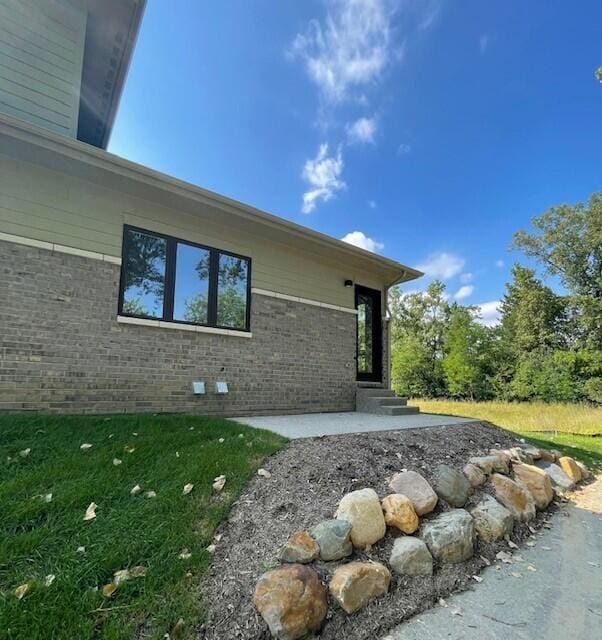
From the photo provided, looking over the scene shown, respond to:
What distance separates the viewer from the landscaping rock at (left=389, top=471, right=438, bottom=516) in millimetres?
3211

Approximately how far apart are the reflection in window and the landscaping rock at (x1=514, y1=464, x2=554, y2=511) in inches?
175

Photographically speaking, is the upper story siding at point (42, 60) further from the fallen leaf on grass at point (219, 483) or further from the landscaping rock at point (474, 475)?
the landscaping rock at point (474, 475)

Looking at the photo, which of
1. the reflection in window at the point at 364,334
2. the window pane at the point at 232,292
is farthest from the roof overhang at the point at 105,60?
the reflection in window at the point at 364,334

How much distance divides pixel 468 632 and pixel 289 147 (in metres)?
12.7

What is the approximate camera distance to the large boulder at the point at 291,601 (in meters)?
2.03

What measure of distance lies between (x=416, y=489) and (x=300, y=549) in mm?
1275

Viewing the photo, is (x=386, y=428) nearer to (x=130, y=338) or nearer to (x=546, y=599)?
(x=546, y=599)

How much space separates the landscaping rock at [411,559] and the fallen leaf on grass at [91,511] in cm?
201

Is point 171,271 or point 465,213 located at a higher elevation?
point 465,213

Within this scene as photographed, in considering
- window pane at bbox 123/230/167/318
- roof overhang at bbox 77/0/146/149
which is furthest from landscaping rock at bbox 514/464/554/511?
roof overhang at bbox 77/0/146/149

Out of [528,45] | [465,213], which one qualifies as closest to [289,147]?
[528,45]

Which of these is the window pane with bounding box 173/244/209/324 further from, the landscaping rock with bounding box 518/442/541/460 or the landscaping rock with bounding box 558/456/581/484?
the landscaping rock with bounding box 558/456/581/484

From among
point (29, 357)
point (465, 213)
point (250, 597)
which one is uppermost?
point (465, 213)

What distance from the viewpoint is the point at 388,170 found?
13.9 m
